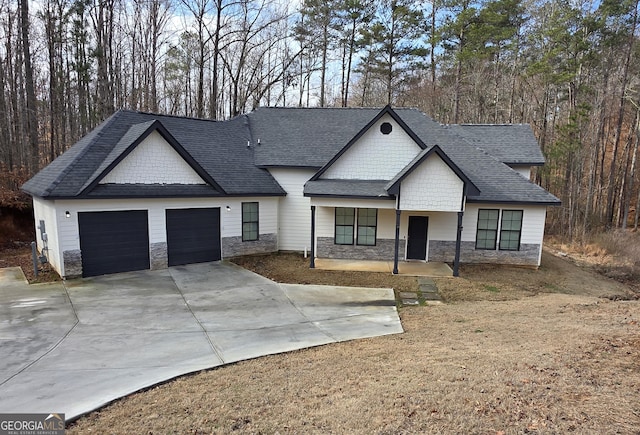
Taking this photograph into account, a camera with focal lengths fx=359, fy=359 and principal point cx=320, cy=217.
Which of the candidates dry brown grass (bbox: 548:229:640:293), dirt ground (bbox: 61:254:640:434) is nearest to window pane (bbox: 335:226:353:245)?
dirt ground (bbox: 61:254:640:434)

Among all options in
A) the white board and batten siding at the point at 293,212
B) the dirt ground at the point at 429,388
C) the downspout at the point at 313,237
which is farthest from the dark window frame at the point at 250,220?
the dirt ground at the point at 429,388

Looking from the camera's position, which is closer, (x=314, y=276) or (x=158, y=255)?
(x=314, y=276)

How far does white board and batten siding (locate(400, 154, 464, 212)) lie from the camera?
1294 cm

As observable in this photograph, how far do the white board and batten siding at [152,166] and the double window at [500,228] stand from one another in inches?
466

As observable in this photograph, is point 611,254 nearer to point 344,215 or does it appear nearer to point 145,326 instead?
point 344,215

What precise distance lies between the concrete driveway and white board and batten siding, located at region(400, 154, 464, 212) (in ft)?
12.7

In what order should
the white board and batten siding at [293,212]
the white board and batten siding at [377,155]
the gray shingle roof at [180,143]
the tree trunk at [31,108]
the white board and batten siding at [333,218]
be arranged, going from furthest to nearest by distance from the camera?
the tree trunk at [31,108], the white board and batten siding at [293,212], the white board and batten siding at [377,155], the white board and batten siding at [333,218], the gray shingle roof at [180,143]

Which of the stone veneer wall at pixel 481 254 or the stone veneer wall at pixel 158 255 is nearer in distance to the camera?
the stone veneer wall at pixel 158 255

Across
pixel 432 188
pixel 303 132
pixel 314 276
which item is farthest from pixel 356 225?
pixel 303 132

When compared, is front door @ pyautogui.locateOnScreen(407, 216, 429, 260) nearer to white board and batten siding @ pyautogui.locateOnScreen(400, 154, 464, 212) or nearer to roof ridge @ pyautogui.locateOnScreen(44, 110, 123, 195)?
white board and batten siding @ pyautogui.locateOnScreen(400, 154, 464, 212)

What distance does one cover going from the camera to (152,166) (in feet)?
42.4

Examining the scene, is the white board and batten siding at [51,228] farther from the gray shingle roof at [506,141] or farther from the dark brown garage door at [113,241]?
the gray shingle roof at [506,141]

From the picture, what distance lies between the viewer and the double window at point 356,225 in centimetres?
1509

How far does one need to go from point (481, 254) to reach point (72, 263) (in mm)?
15015
